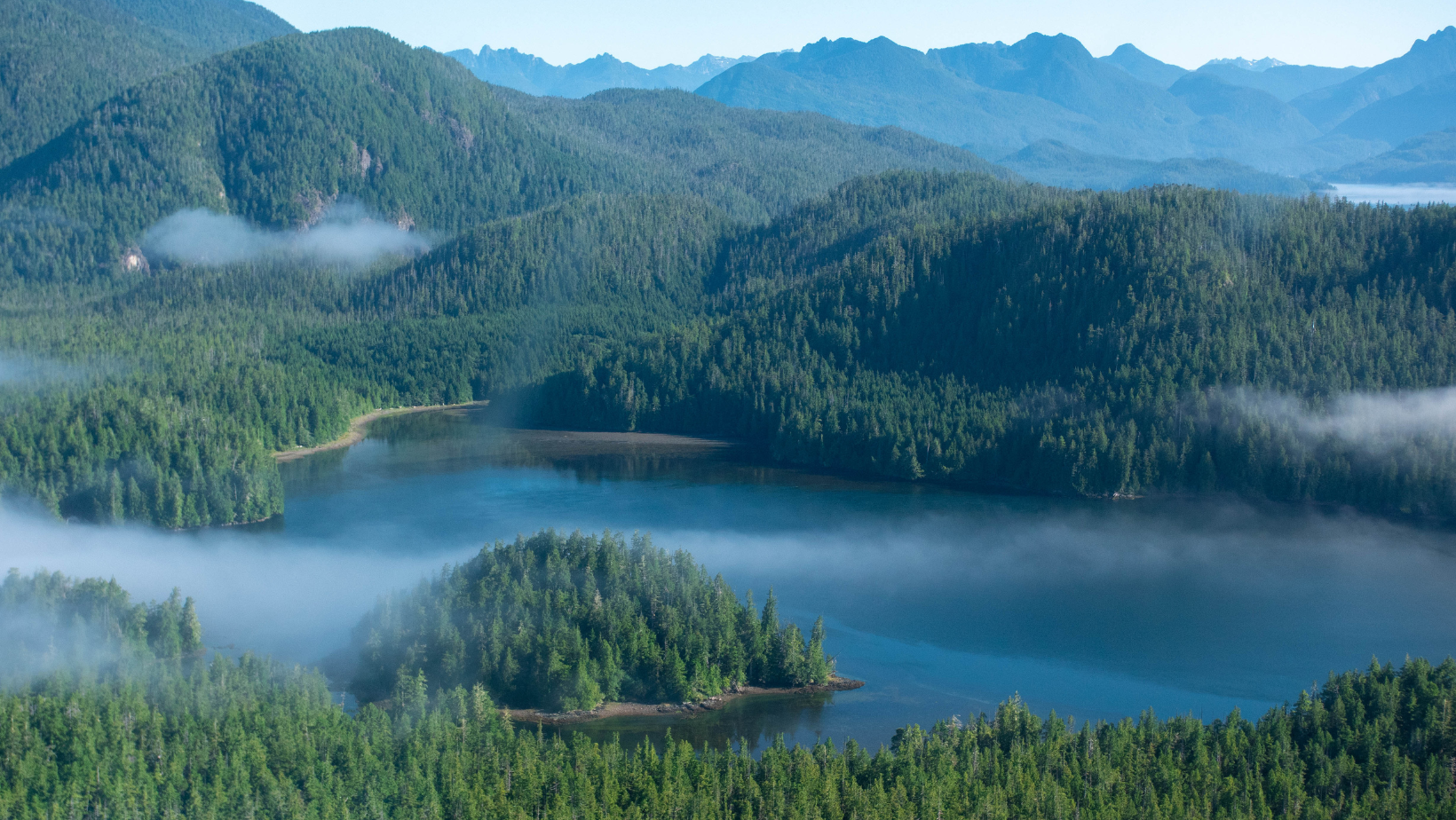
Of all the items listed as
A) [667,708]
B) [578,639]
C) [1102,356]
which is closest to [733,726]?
[667,708]

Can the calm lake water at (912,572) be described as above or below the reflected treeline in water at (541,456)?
below

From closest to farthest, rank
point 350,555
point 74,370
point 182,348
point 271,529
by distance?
point 350,555
point 271,529
point 74,370
point 182,348

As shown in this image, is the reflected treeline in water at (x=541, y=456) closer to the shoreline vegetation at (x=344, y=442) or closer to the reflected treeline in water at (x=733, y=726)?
the shoreline vegetation at (x=344, y=442)

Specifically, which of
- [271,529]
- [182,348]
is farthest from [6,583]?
[182,348]

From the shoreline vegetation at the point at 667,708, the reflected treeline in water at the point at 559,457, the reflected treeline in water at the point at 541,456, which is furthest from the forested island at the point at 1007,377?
the shoreline vegetation at the point at 667,708

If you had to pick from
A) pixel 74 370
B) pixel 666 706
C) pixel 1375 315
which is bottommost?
pixel 666 706

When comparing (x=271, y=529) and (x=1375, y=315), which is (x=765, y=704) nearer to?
(x=271, y=529)

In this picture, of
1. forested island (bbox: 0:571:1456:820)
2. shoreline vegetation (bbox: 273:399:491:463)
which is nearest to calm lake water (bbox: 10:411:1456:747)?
shoreline vegetation (bbox: 273:399:491:463)
